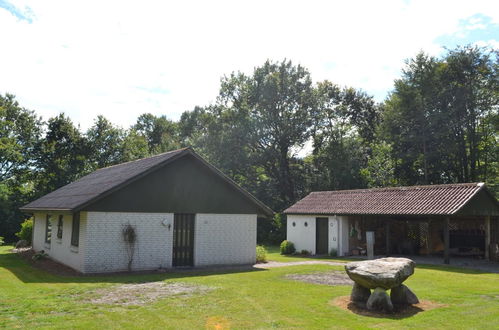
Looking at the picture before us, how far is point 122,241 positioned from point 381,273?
1036cm

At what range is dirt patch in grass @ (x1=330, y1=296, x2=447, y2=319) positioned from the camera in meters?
9.69

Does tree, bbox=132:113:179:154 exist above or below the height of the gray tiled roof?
above

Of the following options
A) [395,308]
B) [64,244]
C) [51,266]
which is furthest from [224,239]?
[395,308]

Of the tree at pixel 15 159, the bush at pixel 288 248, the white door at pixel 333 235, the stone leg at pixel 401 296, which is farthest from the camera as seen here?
the tree at pixel 15 159

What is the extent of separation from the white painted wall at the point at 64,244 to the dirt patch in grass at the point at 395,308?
999 centimetres

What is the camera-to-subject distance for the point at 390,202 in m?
23.9

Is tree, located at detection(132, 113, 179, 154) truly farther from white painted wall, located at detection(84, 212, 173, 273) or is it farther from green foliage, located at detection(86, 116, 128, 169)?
white painted wall, located at detection(84, 212, 173, 273)

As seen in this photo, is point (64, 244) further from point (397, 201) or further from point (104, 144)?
point (104, 144)

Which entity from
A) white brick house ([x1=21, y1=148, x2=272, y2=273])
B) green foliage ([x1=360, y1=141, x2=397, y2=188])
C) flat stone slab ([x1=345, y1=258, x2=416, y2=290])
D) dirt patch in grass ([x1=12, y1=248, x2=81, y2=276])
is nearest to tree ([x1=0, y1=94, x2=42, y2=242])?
dirt patch in grass ([x1=12, y1=248, x2=81, y2=276])

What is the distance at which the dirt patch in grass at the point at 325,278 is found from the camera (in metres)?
14.3

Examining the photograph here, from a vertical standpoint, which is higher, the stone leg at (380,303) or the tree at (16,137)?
the tree at (16,137)

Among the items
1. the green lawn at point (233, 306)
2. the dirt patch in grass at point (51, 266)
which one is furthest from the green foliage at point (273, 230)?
the green lawn at point (233, 306)

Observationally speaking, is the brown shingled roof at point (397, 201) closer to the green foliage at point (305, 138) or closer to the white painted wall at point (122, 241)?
the green foliage at point (305, 138)

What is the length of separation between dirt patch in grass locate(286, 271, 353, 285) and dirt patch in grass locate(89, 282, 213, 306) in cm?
385
